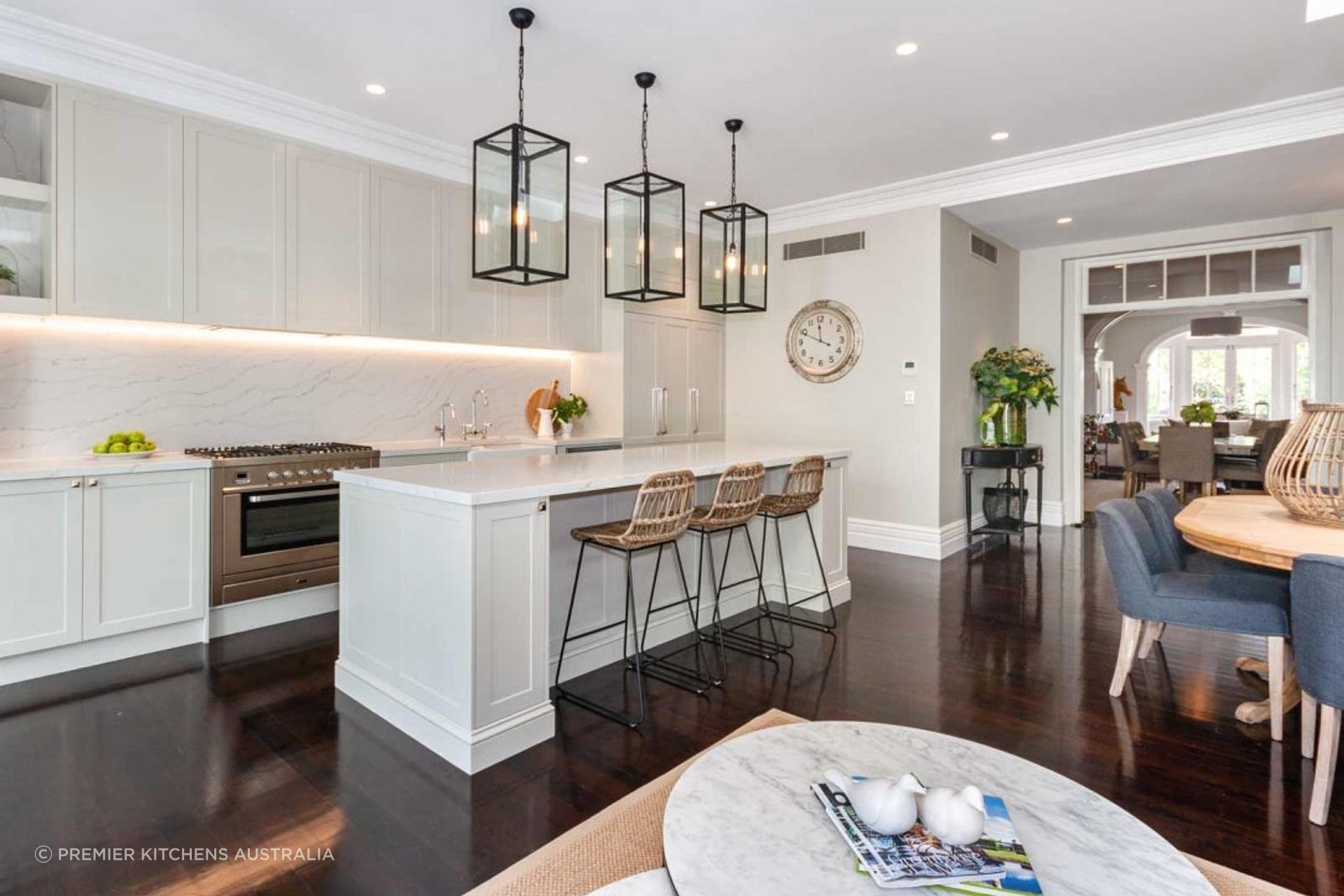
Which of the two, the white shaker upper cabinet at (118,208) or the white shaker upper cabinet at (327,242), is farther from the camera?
the white shaker upper cabinet at (327,242)

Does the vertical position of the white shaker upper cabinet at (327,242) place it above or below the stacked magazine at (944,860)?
above

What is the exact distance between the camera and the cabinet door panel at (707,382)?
6637 mm

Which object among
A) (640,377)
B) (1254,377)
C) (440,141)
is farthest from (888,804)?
(1254,377)

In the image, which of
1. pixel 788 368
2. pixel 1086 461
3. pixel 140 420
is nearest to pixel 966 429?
pixel 788 368

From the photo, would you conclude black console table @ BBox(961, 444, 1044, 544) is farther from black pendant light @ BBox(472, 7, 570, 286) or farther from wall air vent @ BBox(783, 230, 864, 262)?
black pendant light @ BBox(472, 7, 570, 286)

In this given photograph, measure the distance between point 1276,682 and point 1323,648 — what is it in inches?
23.5

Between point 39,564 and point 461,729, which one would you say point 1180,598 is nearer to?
point 461,729

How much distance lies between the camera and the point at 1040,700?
289cm

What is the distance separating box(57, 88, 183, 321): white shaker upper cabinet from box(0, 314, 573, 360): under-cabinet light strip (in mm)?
144

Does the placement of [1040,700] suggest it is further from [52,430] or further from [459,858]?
[52,430]

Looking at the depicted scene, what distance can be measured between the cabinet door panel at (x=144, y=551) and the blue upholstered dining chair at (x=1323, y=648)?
446 cm

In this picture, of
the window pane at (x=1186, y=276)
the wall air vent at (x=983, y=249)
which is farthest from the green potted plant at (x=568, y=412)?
the window pane at (x=1186, y=276)

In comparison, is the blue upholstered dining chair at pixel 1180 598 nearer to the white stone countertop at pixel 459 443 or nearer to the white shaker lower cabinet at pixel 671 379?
the white stone countertop at pixel 459 443

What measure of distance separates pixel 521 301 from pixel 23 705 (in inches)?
140
